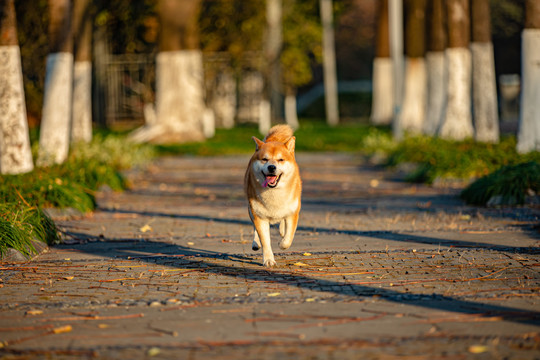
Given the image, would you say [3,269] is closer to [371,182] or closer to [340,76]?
[371,182]

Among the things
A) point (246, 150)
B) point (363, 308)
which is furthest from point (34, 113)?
point (363, 308)

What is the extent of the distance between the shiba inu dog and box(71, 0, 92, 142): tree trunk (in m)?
11.3

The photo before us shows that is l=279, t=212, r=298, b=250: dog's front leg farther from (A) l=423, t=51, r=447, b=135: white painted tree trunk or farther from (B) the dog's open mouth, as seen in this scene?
(A) l=423, t=51, r=447, b=135: white painted tree trunk

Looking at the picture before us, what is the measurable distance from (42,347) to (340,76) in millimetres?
59504

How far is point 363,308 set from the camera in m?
6.26

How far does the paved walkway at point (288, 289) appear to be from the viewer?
5.39 metres

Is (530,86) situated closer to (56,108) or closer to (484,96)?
(484,96)

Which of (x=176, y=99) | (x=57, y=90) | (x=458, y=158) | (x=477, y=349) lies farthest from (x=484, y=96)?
(x=477, y=349)

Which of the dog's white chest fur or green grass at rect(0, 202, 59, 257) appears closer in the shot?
the dog's white chest fur

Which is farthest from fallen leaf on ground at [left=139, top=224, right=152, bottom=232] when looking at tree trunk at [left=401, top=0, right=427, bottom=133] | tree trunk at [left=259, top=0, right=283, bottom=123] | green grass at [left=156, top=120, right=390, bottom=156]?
tree trunk at [left=259, top=0, right=283, bottom=123]

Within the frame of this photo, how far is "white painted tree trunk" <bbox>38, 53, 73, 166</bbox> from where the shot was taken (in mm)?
15012

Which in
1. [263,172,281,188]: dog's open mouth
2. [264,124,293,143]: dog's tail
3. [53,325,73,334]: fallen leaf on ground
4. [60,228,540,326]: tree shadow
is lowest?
[60,228,540,326]: tree shadow

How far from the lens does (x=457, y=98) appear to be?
19.2 m

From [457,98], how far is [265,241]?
12.1 metres
